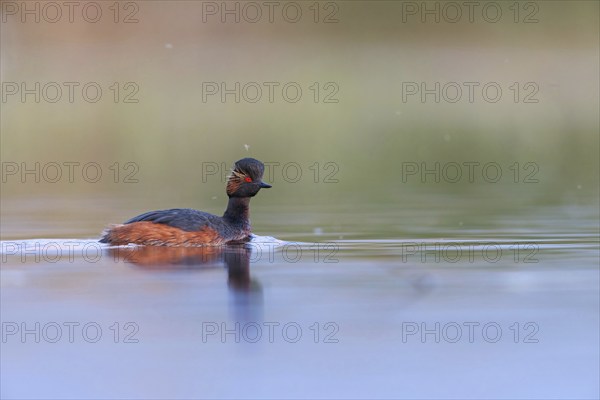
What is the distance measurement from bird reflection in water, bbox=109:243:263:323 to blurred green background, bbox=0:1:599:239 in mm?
1787

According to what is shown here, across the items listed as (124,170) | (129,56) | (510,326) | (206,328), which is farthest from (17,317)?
(129,56)

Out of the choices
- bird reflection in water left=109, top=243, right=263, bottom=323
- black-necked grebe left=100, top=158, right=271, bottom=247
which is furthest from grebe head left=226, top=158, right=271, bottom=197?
bird reflection in water left=109, top=243, right=263, bottom=323

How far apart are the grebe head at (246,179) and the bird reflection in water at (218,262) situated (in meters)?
0.73

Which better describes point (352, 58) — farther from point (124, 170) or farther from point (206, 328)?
point (206, 328)

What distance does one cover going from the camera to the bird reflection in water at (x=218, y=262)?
7059mm

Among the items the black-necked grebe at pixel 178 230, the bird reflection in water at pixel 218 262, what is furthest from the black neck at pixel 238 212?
the bird reflection in water at pixel 218 262

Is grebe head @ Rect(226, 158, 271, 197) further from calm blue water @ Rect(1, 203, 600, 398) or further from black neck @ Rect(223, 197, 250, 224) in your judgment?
calm blue water @ Rect(1, 203, 600, 398)

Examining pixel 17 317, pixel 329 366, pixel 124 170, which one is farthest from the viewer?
pixel 124 170

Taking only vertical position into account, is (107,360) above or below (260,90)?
below

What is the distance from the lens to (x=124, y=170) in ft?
64.6

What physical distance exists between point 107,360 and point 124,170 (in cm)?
1434

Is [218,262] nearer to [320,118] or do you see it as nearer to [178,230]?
[178,230]

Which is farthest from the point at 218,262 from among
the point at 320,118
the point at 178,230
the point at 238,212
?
the point at 320,118

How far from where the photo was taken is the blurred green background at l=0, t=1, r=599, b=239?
15711mm
